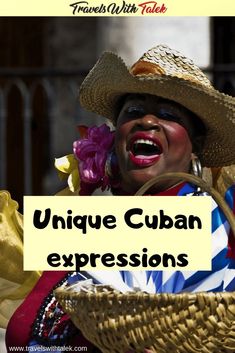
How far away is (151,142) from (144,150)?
0.03m

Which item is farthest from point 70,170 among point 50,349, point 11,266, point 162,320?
point 162,320

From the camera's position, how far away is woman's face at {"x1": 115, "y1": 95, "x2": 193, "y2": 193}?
3.59 m

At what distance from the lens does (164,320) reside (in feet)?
10.5

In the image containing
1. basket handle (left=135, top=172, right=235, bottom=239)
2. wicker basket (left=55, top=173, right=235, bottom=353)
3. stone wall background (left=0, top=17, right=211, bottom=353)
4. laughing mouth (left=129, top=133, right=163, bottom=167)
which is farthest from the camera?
stone wall background (left=0, top=17, right=211, bottom=353)

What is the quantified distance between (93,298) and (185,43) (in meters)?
4.55

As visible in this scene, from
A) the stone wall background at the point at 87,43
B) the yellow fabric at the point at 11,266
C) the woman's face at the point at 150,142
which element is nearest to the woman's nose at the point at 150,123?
the woman's face at the point at 150,142

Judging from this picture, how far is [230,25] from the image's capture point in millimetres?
9578

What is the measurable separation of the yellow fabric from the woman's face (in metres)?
0.42

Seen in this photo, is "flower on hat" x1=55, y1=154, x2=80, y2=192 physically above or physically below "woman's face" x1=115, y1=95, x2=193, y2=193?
below

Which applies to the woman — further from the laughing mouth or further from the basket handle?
the basket handle

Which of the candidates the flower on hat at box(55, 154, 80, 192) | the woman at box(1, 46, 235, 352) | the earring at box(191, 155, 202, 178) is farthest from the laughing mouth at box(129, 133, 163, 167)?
the flower on hat at box(55, 154, 80, 192)
